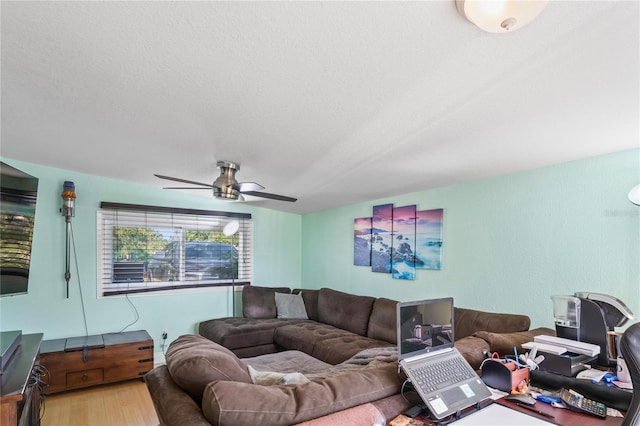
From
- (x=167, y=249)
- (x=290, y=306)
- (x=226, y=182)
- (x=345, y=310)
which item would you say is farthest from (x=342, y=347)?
(x=167, y=249)

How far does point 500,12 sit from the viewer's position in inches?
43.4

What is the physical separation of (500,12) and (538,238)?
2191 mm

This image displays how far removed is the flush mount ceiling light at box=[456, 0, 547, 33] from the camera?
3.50 ft

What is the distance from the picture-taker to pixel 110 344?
11.6 ft

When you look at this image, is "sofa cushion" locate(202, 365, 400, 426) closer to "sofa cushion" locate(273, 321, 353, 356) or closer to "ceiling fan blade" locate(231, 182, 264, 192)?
"ceiling fan blade" locate(231, 182, 264, 192)

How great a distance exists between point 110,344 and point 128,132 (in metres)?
2.33

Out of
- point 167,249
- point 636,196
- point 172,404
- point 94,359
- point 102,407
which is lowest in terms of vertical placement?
point 102,407

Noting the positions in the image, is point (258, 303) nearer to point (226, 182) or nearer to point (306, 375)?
point (226, 182)

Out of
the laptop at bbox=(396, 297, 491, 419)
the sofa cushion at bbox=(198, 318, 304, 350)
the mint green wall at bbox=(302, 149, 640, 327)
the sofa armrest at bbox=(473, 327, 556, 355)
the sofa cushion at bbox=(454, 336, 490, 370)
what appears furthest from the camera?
the sofa cushion at bbox=(198, 318, 304, 350)

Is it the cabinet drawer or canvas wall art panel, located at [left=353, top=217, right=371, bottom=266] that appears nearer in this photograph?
the cabinet drawer

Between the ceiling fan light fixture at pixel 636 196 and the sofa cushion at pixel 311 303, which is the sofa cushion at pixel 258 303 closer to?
the sofa cushion at pixel 311 303

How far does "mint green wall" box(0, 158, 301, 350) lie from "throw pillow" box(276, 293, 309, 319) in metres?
0.79

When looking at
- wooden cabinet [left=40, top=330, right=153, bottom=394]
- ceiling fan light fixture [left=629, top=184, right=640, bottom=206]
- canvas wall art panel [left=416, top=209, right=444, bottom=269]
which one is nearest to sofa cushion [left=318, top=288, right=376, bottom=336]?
canvas wall art panel [left=416, top=209, right=444, bottom=269]

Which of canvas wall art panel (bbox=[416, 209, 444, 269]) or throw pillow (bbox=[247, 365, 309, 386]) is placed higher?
canvas wall art panel (bbox=[416, 209, 444, 269])
